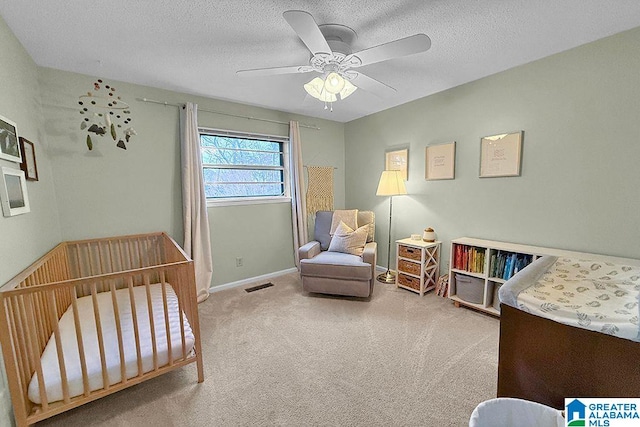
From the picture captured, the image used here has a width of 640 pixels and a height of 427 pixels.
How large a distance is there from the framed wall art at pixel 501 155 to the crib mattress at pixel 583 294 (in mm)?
1027

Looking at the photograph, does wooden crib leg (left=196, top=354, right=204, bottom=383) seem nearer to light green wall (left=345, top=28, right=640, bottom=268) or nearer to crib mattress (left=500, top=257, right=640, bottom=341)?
crib mattress (left=500, top=257, right=640, bottom=341)

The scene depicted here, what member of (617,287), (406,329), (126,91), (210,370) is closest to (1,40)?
(126,91)

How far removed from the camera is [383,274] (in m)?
3.61

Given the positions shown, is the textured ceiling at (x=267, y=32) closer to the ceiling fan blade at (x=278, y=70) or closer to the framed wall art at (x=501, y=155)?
the ceiling fan blade at (x=278, y=70)

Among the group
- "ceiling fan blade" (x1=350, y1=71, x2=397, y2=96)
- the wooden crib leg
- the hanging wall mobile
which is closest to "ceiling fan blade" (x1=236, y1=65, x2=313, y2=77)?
"ceiling fan blade" (x1=350, y1=71, x2=397, y2=96)

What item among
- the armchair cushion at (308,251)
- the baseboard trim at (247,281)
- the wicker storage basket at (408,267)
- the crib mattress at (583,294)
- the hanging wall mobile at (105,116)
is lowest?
the baseboard trim at (247,281)

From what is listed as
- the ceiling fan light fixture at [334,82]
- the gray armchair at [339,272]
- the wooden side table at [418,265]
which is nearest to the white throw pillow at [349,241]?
the gray armchair at [339,272]

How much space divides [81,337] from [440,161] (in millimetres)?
3407

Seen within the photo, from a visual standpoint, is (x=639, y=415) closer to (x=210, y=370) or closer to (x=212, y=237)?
(x=210, y=370)

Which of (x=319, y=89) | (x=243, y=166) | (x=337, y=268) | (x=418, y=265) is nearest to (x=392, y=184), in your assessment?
(x=418, y=265)

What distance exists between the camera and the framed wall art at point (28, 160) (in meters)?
1.69

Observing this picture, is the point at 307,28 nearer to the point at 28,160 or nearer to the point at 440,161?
the point at 28,160

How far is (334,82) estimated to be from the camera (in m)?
1.84

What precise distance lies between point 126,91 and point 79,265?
5.77 ft
